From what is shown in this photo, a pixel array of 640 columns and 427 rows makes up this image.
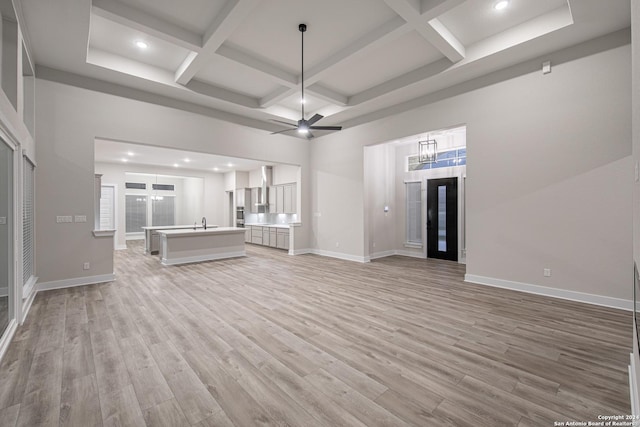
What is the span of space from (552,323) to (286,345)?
9.97 ft

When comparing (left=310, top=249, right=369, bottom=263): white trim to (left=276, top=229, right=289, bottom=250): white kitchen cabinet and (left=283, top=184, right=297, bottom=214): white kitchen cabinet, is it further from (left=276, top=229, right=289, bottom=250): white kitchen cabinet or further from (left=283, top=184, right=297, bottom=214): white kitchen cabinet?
(left=283, top=184, right=297, bottom=214): white kitchen cabinet

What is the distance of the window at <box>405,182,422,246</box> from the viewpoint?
780cm

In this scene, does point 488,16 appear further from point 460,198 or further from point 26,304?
point 26,304

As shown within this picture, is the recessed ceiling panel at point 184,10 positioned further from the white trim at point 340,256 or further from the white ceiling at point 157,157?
the white trim at point 340,256

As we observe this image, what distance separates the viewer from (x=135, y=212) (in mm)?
11234

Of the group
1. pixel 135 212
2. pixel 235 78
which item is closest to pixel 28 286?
pixel 235 78

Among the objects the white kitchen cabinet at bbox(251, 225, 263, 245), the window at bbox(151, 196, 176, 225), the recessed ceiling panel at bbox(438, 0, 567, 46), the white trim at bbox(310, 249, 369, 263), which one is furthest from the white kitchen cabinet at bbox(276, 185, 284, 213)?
the recessed ceiling panel at bbox(438, 0, 567, 46)

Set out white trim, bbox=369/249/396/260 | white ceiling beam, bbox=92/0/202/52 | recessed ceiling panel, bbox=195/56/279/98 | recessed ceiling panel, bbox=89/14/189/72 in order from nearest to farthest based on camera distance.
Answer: white ceiling beam, bbox=92/0/202/52 → recessed ceiling panel, bbox=89/14/189/72 → recessed ceiling panel, bbox=195/56/279/98 → white trim, bbox=369/249/396/260

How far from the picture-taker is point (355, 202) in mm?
7109

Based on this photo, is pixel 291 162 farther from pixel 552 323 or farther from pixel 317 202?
pixel 552 323

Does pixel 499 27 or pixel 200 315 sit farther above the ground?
pixel 499 27

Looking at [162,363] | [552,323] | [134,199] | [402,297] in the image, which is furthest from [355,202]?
[134,199]

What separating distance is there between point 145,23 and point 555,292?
687 centimetres

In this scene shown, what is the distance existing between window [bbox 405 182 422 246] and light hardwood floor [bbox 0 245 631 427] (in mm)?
3554
